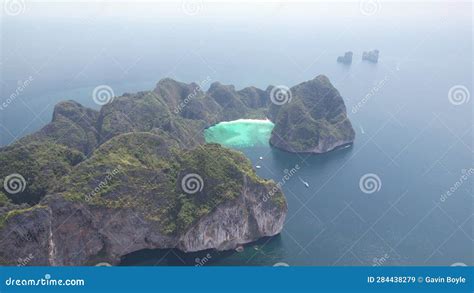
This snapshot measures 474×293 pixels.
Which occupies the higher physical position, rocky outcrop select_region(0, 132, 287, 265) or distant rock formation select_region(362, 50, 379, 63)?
distant rock formation select_region(362, 50, 379, 63)

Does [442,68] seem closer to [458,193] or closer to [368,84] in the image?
[368,84]

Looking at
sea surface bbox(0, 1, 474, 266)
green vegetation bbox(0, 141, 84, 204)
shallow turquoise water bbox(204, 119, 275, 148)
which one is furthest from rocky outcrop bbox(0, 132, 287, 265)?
shallow turquoise water bbox(204, 119, 275, 148)

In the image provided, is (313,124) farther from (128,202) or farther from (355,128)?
(128,202)

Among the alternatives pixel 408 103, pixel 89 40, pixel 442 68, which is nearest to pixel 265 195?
pixel 408 103

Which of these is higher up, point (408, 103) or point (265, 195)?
point (408, 103)

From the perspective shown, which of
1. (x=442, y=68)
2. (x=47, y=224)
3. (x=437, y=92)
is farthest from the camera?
(x=442, y=68)

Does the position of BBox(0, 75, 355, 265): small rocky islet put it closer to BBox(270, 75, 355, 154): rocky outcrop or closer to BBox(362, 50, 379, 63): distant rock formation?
BBox(270, 75, 355, 154): rocky outcrop
